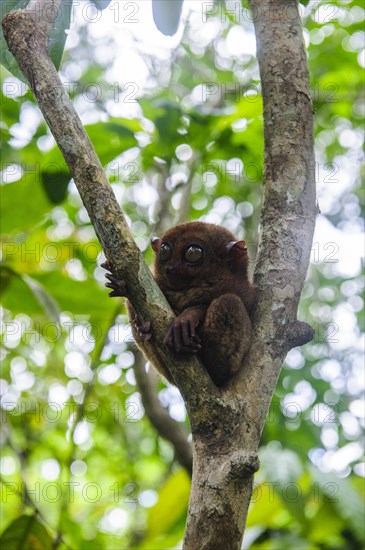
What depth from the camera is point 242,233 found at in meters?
5.54

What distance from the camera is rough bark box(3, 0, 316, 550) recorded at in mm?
1746

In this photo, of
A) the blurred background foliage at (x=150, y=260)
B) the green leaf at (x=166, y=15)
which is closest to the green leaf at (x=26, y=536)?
the blurred background foliage at (x=150, y=260)

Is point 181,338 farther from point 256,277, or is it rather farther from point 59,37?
point 59,37

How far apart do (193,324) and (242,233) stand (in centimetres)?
339

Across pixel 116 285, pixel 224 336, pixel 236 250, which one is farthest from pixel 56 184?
pixel 116 285

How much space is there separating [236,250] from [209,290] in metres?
0.23

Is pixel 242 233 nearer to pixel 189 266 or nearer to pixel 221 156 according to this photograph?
pixel 221 156

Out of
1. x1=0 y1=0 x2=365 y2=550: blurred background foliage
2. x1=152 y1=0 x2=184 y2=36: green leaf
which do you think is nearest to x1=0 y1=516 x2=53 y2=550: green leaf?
x1=0 y1=0 x2=365 y2=550: blurred background foliage

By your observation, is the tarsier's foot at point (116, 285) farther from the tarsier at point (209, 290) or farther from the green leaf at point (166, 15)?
the green leaf at point (166, 15)

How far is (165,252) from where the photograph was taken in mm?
2904

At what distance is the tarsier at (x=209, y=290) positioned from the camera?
2441 millimetres

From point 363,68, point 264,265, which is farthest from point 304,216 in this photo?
point 363,68

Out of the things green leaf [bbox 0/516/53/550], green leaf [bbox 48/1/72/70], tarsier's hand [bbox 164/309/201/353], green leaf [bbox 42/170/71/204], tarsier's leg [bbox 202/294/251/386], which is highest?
green leaf [bbox 48/1/72/70]

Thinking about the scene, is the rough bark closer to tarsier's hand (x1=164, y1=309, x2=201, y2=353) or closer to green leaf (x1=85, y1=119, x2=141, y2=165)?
tarsier's hand (x1=164, y1=309, x2=201, y2=353)
